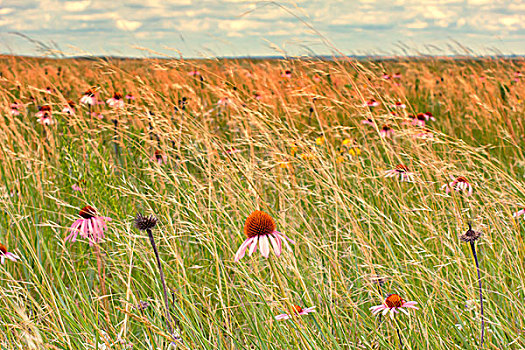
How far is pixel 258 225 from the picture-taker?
1214mm

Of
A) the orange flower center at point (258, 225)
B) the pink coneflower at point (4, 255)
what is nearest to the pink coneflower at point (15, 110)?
the pink coneflower at point (4, 255)

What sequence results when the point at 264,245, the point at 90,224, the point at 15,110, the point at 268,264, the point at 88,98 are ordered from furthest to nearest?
1. the point at 15,110
2. the point at 88,98
3. the point at 90,224
4. the point at 268,264
5. the point at 264,245

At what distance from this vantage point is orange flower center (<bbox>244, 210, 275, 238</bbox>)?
1214 millimetres

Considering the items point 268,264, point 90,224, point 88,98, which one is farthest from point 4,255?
point 88,98

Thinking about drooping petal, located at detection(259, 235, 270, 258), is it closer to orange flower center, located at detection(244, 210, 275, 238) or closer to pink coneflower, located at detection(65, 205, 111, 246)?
orange flower center, located at detection(244, 210, 275, 238)

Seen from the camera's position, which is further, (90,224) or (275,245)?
(90,224)

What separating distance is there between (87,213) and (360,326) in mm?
1036

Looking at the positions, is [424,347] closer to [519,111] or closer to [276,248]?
[276,248]

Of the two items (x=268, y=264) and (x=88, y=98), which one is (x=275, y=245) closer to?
(x=268, y=264)

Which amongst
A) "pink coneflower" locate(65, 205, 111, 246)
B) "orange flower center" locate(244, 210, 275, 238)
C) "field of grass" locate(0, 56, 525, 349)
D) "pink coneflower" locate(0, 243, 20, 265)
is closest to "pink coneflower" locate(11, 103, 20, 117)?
"field of grass" locate(0, 56, 525, 349)

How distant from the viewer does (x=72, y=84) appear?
7.25m

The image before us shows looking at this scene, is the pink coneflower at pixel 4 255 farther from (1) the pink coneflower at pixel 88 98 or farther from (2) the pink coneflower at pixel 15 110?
(2) the pink coneflower at pixel 15 110

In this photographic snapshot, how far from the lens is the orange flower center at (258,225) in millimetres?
1214

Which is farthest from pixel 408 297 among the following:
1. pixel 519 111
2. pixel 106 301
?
pixel 519 111
